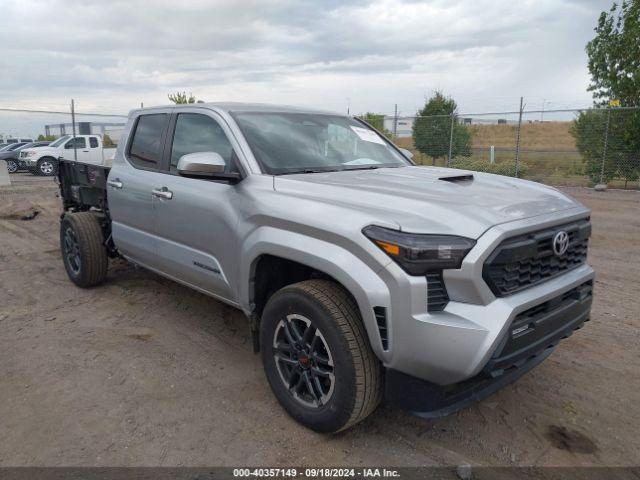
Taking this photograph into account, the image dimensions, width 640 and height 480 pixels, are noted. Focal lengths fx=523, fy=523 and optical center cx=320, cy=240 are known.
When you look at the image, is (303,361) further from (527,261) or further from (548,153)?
(548,153)

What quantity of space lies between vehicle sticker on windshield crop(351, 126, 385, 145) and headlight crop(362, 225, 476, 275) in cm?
203

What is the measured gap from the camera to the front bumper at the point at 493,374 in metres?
2.44

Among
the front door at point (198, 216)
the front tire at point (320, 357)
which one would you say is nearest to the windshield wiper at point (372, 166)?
the front door at point (198, 216)

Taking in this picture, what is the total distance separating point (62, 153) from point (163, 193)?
61.4 feet

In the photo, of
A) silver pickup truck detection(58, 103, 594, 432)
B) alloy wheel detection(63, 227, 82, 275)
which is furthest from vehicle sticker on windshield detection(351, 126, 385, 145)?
alloy wheel detection(63, 227, 82, 275)

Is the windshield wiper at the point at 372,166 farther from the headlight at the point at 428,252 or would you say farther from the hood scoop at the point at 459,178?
the headlight at the point at 428,252

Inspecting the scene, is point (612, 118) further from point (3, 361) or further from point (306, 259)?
point (3, 361)

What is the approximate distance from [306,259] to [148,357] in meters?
1.85


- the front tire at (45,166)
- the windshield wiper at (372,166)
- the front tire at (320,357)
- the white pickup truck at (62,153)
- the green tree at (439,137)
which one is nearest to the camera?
the front tire at (320,357)

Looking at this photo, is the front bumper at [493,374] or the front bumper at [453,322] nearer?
the front bumper at [453,322]

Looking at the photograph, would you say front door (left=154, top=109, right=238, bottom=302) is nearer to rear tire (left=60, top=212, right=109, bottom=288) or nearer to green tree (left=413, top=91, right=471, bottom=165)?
rear tire (left=60, top=212, right=109, bottom=288)

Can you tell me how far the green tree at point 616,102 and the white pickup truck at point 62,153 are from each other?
53.0 feet

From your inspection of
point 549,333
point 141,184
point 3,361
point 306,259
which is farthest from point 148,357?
point 549,333

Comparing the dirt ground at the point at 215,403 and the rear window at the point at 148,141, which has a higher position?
the rear window at the point at 148,141
